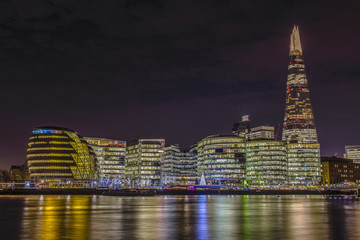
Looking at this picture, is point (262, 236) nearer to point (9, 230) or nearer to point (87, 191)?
point (9, 230)

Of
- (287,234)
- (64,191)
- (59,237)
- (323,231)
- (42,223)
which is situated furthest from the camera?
(64,191)

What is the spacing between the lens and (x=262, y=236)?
37750 millimetres

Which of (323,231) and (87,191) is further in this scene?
(87,191)

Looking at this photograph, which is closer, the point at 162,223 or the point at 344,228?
the point at 344,228

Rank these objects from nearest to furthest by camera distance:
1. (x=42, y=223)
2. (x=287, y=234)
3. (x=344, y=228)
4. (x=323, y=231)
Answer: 1. (x=287, y=234)
2. (x=323, y=231)
3. (x=344, y=228)
4. (x=42, y=223)

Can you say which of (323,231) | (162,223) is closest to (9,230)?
(162,223)

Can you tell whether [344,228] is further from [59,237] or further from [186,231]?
[59,237]

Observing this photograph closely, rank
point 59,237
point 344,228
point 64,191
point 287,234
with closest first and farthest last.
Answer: point 59,237
point 287,234
point 344,228
point 64,191

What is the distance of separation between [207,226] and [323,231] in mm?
12010

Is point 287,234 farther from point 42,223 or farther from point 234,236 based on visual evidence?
point 42,223

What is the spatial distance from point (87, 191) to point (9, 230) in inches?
6017

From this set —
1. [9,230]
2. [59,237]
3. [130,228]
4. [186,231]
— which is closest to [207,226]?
[186,231]

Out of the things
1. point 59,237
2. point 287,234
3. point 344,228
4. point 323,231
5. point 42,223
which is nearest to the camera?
point 59,237

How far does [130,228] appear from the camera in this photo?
4406 centimetres
